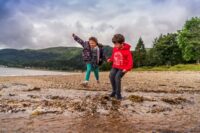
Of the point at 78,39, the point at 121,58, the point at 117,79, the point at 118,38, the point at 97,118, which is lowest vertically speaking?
the point at 97,118

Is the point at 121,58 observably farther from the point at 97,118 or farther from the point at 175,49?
the point at 175,49

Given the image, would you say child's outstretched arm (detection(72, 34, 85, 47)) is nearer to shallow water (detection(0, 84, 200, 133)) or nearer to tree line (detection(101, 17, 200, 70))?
shallow water (detection(0, 84, 200, 133))

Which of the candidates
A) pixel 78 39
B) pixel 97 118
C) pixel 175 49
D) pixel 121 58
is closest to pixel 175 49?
pixel 175 49

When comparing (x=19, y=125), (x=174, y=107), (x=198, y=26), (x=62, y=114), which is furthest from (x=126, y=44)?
(x=198, y=26)

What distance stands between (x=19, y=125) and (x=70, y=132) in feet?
4.10

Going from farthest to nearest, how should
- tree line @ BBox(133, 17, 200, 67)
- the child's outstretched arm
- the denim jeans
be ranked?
tree line @ BBox(133, 17, 200, 67) < the child's outstretched arm < the denim jeans

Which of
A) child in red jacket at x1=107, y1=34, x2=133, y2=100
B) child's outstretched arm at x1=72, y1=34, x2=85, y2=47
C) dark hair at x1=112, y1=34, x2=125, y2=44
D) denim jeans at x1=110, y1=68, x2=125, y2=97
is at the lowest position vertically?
denim jeans at x1=110, y1=68, x2=125, y2=97

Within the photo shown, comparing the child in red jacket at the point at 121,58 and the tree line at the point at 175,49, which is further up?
the tree line at the point at 175,49

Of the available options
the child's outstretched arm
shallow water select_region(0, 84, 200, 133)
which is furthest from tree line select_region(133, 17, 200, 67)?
shallow water select_region(0, 84, 200, 133)

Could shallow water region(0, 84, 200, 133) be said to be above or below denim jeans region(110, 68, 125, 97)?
below

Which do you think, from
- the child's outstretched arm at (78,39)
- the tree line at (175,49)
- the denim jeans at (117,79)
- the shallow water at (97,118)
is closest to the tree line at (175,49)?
the tree line at (175,49)

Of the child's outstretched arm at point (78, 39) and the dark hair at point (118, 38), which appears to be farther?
the child's outstretched arm at point (78, 39)

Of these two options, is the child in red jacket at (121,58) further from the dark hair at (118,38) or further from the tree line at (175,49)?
the tree line at (175,49)

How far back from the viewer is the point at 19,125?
6922mm
